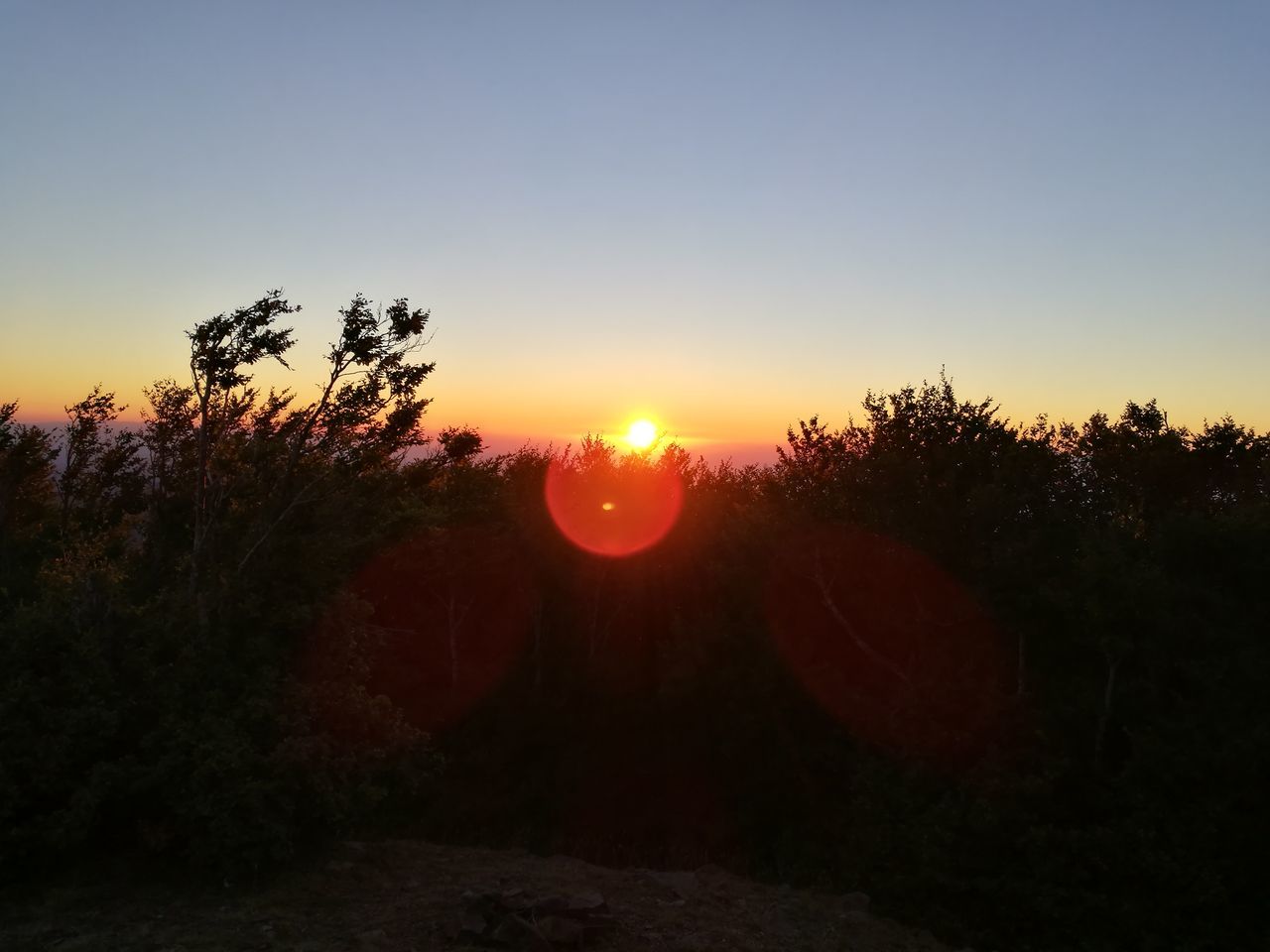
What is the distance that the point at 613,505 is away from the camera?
28.9 m

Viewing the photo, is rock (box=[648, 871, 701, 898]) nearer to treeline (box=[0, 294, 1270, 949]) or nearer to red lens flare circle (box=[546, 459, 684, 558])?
treeline (box=[0, 294, 1270, 949])

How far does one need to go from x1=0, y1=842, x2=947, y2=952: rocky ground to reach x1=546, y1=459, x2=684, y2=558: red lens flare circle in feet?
51.1

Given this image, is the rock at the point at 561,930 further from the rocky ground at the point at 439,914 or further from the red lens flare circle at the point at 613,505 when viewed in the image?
the red lens flare circle at the point at 613,505

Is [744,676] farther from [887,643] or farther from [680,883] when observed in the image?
[680,883]

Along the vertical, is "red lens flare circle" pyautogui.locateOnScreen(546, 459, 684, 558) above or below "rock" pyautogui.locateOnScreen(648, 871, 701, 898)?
above

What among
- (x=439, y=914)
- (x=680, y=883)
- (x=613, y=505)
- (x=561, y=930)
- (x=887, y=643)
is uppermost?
(x=613, y=505)

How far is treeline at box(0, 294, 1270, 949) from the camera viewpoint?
11125 millimetres

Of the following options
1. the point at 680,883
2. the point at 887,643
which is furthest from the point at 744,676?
the point at 680,883

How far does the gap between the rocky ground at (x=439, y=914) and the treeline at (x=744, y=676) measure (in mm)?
705

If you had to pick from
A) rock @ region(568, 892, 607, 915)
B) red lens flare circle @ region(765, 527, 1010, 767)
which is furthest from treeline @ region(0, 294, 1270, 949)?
rock @ region(568, 892, 607, 915)

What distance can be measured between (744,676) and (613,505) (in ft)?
32.1

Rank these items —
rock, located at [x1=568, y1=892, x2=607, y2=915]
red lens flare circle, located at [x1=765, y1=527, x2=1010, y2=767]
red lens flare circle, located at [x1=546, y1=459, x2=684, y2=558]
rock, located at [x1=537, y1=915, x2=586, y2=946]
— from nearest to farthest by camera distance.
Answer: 1. rock, located at [x1=537, y1=915, x2=586, y2=946]
2. rock, located at [x1=568, y1=892, x2=607, y2=915]
3. red lens flare circle, located at [x1=765, y1=527, x2=1010, y2=767]
4. red lens flare circle, located at [x1=546, y1=459, x2=684, y2=558]

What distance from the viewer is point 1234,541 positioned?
15484mm

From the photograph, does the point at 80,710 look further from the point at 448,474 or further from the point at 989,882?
the point at 448,474
